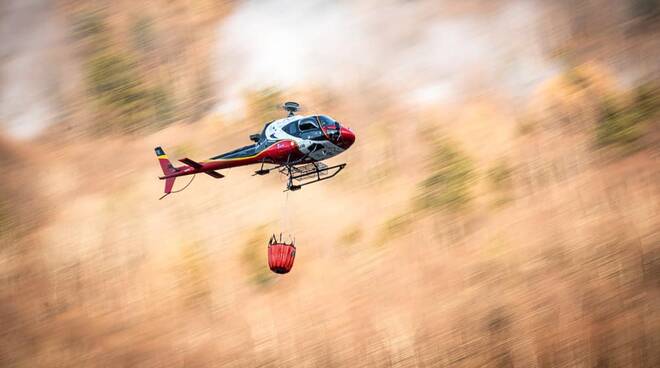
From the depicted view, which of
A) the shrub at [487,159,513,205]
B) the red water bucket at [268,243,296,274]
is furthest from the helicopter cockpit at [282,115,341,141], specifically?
the shrub at [487,159,513,205]

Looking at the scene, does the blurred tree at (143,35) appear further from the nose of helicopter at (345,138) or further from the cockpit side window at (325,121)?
the nose of helicopter at (345,138)

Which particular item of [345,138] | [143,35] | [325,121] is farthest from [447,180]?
[143,35]

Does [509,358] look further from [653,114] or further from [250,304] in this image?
[653,114]

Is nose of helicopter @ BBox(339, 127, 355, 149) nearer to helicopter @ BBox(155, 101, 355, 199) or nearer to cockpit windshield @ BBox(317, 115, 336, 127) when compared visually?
helicopter @ BBox(155, 101, 355, 199)

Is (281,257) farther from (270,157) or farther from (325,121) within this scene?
(325,121)

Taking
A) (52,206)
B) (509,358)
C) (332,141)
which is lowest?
(509,358)

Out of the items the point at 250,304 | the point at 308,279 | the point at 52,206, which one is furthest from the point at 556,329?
the point at 52,206

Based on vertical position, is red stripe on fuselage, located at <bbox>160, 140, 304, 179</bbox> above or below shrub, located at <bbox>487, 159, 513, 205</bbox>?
above
